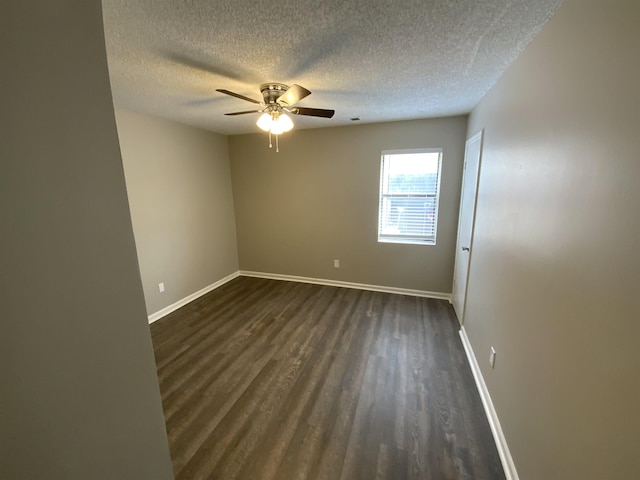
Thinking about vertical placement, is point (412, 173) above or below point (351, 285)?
above

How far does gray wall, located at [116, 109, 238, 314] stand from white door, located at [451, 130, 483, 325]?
3535mm

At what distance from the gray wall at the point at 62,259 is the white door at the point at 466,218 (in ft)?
9.17

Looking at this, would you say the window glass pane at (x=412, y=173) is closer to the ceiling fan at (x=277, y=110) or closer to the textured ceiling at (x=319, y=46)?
the textured ceiling at (x=319, y=46)

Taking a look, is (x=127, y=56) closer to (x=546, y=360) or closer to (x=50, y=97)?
(x=50, y=97)

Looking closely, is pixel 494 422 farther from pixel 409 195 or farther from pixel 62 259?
pixel 409 195

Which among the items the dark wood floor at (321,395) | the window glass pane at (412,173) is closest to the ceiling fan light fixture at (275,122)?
the window glass pane at (412,173)

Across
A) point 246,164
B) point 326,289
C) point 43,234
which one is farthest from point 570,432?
point 246,164

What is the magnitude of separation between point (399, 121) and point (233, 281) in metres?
3.61

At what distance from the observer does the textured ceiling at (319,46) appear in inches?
47.9

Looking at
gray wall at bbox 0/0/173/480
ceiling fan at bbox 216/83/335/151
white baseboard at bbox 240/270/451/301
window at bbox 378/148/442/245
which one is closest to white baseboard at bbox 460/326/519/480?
white baseboard at bbox 240/270/451/301

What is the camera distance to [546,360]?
1221mm

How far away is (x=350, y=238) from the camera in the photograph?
3.98 metres

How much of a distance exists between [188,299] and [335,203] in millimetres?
2569

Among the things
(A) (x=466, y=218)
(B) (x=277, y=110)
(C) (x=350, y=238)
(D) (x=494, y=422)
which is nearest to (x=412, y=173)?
(A) (x=466, y=218)
